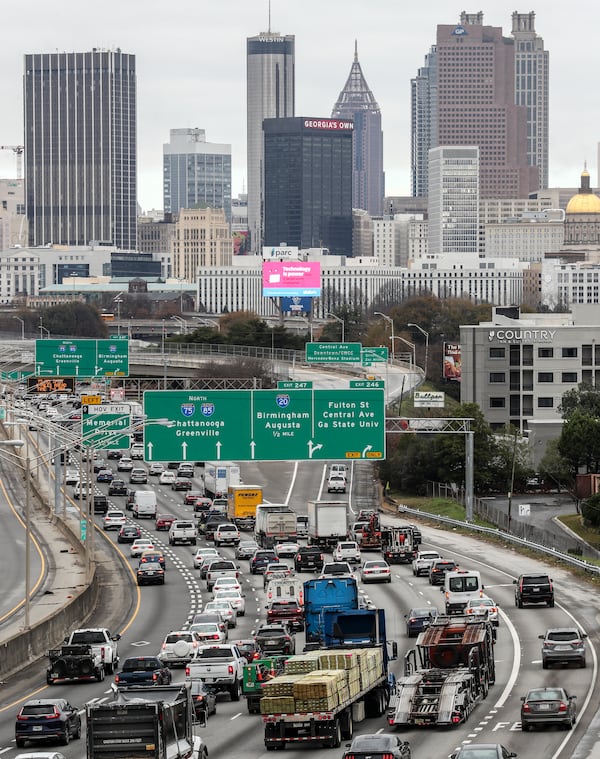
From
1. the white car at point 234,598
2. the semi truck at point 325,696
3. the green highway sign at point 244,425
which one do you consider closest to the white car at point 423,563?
the green highway sign at point 244,425

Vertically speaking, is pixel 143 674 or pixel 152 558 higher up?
pixel 143 674

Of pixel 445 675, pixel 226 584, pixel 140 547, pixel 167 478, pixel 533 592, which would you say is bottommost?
pixel 167 478

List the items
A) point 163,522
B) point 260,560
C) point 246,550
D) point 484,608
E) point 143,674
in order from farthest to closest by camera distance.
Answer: point 163,522, point 246,550, point 260,560, point 484,608, point 143,674

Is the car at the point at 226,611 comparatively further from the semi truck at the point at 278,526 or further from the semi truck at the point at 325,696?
the semi truck at the point at 278,526

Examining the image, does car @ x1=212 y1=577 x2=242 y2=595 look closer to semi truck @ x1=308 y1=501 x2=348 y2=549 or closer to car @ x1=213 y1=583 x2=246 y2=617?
car @ x1=213 y1=583 x2=246 y2=617

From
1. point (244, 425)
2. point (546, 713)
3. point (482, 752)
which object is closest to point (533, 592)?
point (244, 425)

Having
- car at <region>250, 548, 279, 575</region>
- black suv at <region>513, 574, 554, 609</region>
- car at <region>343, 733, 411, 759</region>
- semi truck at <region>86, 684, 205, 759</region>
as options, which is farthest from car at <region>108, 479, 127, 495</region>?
semi truck at <region>86, 684, 205, 759</region>

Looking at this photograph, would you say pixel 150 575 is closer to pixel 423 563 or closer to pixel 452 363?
pixel 423 563
